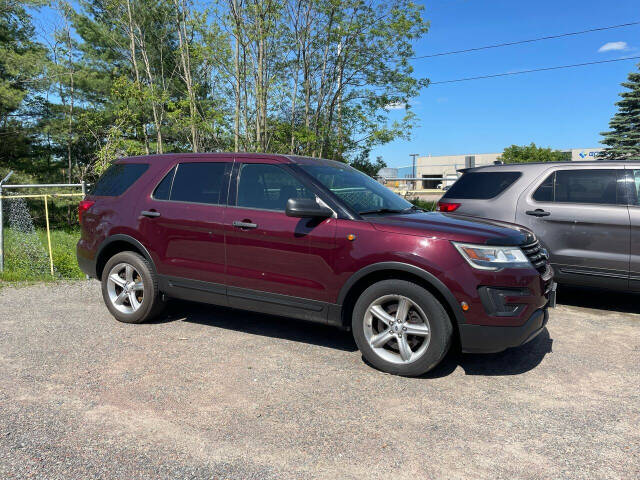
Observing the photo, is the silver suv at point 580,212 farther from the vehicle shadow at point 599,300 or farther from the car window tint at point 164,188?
the car window tint at point 164,188

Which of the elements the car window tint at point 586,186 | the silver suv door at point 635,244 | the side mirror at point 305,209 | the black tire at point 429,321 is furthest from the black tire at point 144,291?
the silver suv door at point 635,244

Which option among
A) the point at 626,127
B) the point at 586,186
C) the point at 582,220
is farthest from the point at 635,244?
the point at 626,127

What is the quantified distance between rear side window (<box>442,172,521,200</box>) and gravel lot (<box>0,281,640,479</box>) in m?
2.06

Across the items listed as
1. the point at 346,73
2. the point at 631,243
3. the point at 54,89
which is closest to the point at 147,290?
the point at 631,243

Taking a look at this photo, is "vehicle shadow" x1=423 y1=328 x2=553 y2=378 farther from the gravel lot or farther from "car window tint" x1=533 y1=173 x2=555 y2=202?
"car window tint" x1=533 y1=173 x2=555 y2=202

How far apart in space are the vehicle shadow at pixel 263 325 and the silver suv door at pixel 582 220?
2791 mm

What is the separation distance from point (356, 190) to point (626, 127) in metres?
30.4

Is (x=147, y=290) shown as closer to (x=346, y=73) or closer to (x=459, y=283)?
(x=459, y=283)

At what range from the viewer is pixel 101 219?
548 cm

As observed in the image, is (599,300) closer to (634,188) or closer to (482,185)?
(634,188)

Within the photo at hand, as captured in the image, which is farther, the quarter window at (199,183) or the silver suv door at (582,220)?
the silver suv door at (582,220)

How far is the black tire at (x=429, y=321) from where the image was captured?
3762 mm

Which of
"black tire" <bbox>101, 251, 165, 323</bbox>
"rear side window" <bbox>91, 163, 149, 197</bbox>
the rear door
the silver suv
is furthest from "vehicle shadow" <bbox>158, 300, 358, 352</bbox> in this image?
the silver suv

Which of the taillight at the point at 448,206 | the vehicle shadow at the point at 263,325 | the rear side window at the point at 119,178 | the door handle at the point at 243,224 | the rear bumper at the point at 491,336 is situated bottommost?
the vehicle shadow at the point at 263,325
